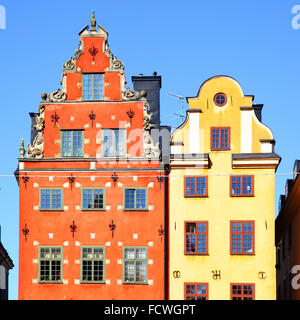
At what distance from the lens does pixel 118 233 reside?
4934 centimetres

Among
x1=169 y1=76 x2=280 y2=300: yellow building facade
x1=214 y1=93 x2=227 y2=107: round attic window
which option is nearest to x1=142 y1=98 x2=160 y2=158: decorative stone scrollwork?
x1=169 y1=76 x2=280 y2=300: yellow building facade

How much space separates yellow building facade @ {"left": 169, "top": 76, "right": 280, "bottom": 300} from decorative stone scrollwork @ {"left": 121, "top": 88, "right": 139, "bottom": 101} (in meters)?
3.06

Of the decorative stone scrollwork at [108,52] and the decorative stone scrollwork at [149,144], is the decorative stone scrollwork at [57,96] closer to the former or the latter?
the decorative stone scrollwork at [108,52]

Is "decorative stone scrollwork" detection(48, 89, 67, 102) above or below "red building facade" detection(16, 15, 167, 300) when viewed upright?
above

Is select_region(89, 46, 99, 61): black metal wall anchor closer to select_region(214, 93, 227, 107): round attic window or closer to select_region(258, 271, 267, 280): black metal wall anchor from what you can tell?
select_region(214, 93, 227, 107): round attic window

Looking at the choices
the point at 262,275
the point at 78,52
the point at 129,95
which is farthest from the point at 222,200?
the point at 78,52

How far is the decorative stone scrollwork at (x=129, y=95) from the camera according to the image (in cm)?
5075

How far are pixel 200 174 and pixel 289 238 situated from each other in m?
7.91

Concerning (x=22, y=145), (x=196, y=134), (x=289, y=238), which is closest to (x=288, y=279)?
(x=289, y=238)

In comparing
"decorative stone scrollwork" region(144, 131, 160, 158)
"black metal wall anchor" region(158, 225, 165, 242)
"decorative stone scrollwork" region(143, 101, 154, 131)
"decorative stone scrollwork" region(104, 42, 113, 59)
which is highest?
"decorative stone scrollwork" region(104, 42, 113, 59)

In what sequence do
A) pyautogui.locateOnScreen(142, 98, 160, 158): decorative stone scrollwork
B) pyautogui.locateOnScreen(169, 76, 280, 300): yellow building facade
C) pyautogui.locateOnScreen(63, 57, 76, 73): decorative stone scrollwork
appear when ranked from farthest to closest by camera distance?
pyautogui.locateOnScreen(63, 57, 76, 73): decorative stone scrollwork
pyautogui.locateOnScreen(142, 98, 160, 158): decorative stone scrollwork
pyautogui.locateOnScreen(169, 76, 280, 300): yellow building facade

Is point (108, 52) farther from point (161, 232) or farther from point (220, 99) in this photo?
point (161, 232)

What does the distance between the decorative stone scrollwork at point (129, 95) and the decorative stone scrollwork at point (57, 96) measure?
3.43 m

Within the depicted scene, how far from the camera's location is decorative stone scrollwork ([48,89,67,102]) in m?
51.0
